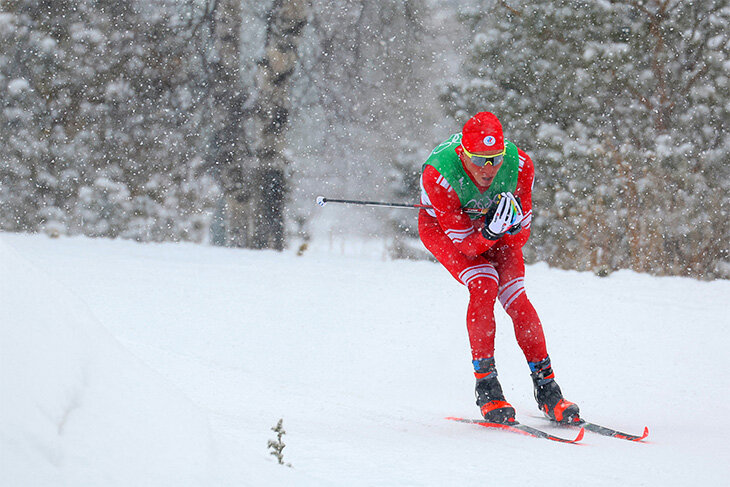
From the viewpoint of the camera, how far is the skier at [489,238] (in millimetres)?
3818

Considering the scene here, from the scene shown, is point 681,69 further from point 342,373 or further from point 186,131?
point 342,373

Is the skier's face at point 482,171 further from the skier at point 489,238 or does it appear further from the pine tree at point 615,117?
the pine tree at point 615,117

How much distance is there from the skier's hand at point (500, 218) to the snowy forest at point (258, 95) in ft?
27.0

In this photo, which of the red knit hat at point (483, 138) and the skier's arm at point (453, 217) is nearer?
the red knit hat at point (483, 138)

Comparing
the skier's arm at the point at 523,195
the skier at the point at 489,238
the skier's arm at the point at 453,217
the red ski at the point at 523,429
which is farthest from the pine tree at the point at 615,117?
the red ski at the point at 523,429

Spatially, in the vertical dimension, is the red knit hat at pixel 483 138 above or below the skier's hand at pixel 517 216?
above

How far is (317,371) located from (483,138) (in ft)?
8.00

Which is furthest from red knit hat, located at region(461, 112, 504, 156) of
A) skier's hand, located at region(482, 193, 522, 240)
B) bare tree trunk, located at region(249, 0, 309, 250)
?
bare tree trunk, located at region(249, 0, 309, 250)

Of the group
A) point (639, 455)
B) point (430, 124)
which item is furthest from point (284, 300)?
point (430, 124)

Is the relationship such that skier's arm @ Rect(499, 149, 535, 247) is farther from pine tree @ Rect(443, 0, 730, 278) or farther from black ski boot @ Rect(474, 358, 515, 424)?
pine tree @ Rect(443, 0, 730, 278)

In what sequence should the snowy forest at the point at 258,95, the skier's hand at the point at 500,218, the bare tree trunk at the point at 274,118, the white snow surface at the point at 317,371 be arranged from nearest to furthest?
the white snow surface at the point at 317,371, the skier's hand at the point at 500,218, the snowy forest at the point at 258,95, the bare tree trunk at the point at 274,118

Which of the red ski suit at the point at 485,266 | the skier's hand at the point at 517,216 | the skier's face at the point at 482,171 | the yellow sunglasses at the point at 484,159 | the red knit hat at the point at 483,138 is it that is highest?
the red knit hat at the point at 483,138

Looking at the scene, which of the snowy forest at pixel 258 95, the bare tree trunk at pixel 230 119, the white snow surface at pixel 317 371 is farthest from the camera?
the bare tree trunk at pixel 230 119

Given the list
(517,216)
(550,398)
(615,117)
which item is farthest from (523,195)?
(615,117)
